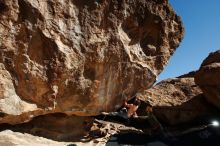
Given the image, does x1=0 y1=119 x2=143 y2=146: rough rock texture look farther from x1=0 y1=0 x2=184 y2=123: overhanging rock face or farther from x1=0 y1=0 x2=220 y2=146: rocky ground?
x1=0 y1=0 x2=184 y2=123: overhanging rock face

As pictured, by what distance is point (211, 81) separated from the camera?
38.2 feet

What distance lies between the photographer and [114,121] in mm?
10219

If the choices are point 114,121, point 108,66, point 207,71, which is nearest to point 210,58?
point 207,71

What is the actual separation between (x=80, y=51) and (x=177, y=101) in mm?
7418

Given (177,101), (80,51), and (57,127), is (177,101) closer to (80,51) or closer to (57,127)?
(57,127)

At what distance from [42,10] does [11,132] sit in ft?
7.48

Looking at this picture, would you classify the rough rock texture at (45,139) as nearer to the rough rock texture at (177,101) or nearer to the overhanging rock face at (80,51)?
the overhanging rock face at (80,51)

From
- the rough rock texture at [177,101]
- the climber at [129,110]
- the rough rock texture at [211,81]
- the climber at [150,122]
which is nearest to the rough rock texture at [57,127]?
the climber at [129,110]

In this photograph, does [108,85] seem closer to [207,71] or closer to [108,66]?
[108,66]

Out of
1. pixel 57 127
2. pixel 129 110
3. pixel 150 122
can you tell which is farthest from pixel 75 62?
pixel 150 122

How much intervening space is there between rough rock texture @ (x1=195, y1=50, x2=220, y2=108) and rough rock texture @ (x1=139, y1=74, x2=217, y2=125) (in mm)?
502

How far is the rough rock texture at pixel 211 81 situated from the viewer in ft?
37.8

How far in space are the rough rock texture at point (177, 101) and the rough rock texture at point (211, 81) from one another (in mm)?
502

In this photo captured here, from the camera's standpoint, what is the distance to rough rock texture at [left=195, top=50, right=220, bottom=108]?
1152 cm
